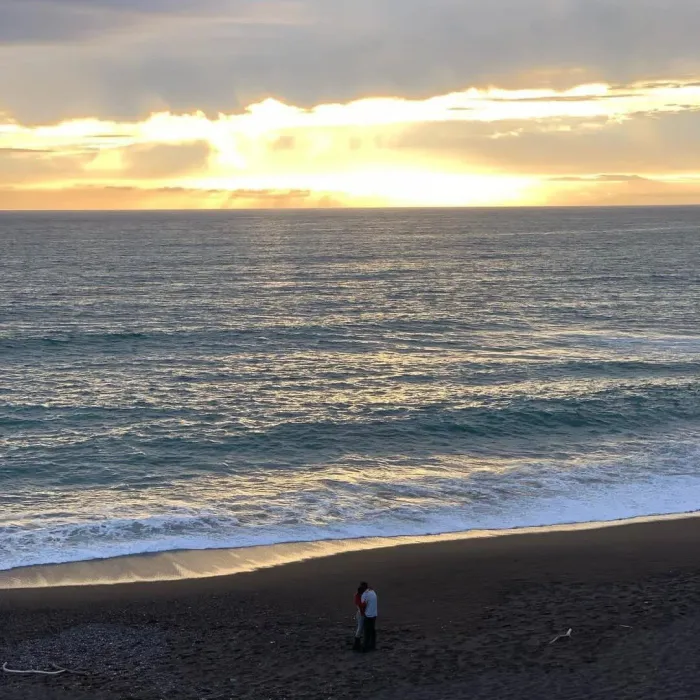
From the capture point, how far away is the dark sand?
58.9ft

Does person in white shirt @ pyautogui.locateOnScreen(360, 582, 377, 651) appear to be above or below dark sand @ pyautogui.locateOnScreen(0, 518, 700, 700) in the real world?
above

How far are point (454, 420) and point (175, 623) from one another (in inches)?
850

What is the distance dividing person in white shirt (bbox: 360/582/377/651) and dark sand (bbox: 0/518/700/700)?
33 cm

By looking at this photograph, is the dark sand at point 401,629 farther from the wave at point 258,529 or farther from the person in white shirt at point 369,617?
the wave at point 258,529

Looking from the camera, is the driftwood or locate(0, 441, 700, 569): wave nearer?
the driftwood

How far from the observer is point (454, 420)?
4062 cm

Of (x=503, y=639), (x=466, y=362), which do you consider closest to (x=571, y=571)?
(x=503, y=639)

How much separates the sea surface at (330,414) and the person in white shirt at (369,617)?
8.04 meters

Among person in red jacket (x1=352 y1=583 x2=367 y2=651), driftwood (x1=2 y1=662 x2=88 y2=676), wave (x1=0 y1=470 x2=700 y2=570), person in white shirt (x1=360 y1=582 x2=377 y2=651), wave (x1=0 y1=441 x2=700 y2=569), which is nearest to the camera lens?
driftwood (x1=2 y1=662 x2=88 y2=676)

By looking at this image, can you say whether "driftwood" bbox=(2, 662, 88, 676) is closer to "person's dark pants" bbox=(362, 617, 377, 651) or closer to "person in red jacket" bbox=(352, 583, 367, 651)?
"person in red jacket" bbox=(352, 583, 367, 651)

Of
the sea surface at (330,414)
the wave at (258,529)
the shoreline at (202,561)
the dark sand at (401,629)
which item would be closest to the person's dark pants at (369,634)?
the dark sand at (401,629)

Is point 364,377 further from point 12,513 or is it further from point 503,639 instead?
point 503,639

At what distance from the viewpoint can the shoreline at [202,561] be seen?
79.0ft

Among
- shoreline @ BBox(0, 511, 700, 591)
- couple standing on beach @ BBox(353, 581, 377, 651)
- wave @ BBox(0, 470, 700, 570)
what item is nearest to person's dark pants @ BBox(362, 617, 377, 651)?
couple standing on beach @ BBox(353, 581, 377, 651)
